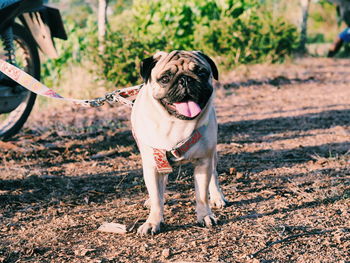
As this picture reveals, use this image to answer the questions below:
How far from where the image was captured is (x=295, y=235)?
257 cm

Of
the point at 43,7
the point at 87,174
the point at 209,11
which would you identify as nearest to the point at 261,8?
the point at 209,11

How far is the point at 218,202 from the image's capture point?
3113 mm

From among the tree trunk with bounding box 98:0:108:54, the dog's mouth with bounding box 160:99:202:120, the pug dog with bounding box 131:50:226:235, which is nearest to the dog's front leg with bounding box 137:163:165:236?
the pug dog with bounding box 131:50:226:235

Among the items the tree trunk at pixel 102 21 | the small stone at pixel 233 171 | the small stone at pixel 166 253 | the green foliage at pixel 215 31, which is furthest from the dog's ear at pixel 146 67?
the green foliage at pixel 215 31

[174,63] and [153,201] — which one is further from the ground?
[174,63]

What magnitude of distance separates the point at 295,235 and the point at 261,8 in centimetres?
942

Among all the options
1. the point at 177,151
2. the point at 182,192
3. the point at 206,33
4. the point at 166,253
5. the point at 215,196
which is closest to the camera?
the point at 166,253

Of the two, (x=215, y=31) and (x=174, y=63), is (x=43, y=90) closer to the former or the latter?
(x=174, y=63)

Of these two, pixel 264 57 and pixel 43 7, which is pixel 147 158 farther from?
pixel 264 57

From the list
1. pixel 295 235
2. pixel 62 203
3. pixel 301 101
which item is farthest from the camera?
pixel 301 101

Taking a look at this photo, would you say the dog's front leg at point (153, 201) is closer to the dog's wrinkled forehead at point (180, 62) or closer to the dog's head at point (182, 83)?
the dog's head at point (182, 83)

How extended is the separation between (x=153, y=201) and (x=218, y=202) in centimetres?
55

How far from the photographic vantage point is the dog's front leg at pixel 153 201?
8.86 ft

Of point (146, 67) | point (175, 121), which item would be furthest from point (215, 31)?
point (175, 121)
